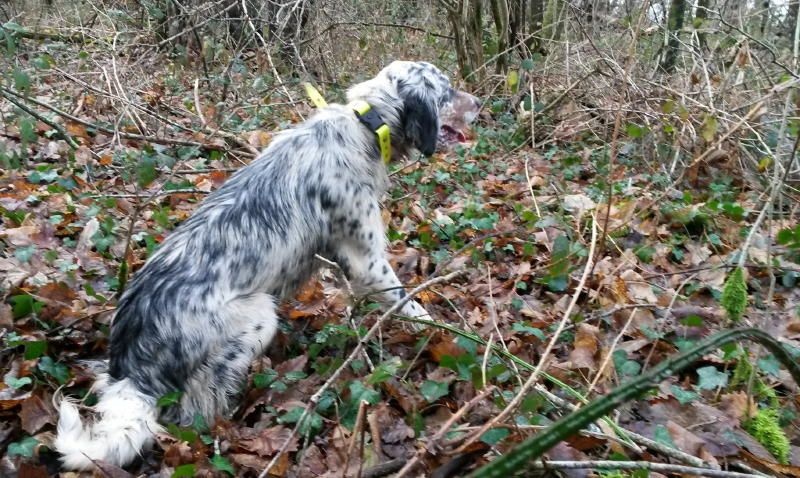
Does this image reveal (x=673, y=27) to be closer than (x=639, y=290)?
No

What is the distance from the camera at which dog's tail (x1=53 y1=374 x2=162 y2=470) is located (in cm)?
257

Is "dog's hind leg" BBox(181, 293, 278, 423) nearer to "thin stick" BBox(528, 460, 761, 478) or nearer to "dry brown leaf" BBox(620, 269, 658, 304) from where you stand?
"thin stick" BBox(528, 460, 761, 478)

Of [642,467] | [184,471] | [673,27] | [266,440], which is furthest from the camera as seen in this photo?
[673,27]

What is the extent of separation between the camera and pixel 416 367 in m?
3.39

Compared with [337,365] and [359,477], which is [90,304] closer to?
[337,365]

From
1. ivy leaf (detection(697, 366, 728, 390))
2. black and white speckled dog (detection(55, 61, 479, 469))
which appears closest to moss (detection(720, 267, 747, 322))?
ivy leaf (detection(697, 366, 728, 390))

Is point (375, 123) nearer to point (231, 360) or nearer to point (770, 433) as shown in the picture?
point (231, 360)

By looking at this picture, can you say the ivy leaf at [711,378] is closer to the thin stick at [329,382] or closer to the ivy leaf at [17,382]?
the thin stick at [329,382]

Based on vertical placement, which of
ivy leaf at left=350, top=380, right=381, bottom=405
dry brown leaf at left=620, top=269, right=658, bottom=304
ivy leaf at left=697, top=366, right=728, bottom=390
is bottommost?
dry brown leaf at left=620, top=269, right=658, bottom=304

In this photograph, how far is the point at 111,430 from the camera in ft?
8.71

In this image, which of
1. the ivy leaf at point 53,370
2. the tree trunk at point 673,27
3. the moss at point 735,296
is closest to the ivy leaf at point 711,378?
the moss at point 735,296

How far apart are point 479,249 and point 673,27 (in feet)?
17.9

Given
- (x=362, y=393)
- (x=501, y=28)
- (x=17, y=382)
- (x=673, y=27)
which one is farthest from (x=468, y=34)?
(x=17, y=382)

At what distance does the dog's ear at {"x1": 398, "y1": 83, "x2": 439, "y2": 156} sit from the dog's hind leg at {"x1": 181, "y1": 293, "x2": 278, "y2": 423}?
5.37 ft
